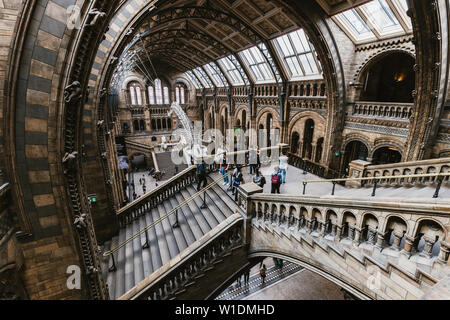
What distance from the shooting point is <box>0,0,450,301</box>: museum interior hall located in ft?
9.36

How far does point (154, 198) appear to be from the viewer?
914cm

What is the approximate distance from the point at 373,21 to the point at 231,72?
1502 centimetres

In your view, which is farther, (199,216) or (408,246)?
(199,216)

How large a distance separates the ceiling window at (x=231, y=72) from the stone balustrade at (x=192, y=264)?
19.9 metres

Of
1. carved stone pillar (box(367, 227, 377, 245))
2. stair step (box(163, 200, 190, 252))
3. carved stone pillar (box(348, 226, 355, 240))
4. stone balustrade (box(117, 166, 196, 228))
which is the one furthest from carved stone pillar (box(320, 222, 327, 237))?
stone balustrade (box(117, 166, 196, 228))

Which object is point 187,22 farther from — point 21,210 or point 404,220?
point 404,220

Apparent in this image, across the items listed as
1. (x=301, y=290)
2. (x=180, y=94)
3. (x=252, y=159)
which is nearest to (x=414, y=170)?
(x=252, y=159)

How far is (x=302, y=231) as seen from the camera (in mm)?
4707

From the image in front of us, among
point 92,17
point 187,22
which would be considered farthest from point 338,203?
point 187,22

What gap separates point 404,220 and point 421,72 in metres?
9.33

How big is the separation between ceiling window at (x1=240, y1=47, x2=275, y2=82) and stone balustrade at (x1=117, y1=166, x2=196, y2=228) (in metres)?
13.0

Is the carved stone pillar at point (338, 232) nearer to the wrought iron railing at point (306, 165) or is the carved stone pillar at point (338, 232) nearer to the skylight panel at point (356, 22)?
the wrought iron railing at point (306, 165)

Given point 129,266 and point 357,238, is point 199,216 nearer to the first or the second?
point 129,266

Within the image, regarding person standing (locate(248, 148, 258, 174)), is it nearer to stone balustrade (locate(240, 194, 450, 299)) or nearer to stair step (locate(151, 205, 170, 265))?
stone balustrade (locate(240, 194, 450, 299))
